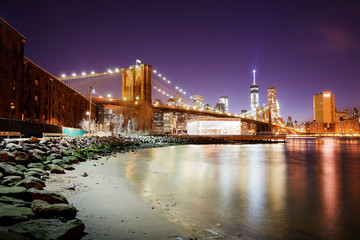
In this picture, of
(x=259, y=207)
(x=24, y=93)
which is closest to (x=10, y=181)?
(x=259, y=207)

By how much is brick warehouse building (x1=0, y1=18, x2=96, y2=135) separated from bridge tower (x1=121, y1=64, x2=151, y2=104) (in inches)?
847

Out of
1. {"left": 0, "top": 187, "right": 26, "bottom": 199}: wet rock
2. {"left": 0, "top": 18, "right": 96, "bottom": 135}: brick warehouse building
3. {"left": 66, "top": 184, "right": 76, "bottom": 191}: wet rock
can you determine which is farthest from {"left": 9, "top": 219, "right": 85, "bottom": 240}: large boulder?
{"left": 0, "top": 18, "right": 96, "bottom": 135}: brick warehouse building

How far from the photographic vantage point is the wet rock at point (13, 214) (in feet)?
7.69

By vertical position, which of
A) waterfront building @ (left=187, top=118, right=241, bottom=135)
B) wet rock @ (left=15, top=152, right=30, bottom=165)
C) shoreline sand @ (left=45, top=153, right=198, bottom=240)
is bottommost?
shoreline sand @ (left=45, top=153, right=198, bottom=240)

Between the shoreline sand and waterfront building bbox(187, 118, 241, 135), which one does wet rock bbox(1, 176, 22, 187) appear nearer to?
the shoreline sand

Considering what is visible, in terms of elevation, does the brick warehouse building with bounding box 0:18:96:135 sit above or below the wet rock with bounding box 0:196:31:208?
above

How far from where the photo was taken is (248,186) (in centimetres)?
684

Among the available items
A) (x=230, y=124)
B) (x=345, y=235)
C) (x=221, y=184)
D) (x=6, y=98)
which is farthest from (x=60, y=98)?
(x=230, y=124)

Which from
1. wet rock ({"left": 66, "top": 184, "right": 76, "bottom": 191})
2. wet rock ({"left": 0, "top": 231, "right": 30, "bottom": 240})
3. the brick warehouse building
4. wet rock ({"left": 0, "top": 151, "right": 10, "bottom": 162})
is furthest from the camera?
the brick warehouse building

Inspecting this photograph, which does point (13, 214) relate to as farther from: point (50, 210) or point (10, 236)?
point (10, 236)

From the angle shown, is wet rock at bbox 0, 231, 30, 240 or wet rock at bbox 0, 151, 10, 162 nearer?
wet rock at bbox 0, 231, 30, 240

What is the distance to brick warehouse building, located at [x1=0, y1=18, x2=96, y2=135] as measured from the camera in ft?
47.2

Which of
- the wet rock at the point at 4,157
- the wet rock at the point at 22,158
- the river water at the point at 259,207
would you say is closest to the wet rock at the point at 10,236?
the river water at the point at 259,207

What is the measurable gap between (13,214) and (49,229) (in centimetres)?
44
